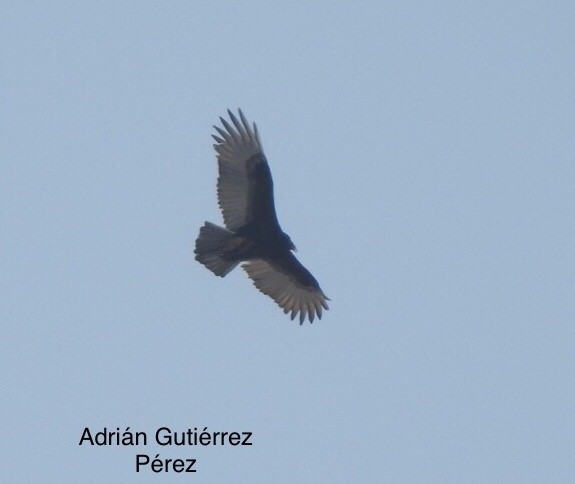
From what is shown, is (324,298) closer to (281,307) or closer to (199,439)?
(281,307)

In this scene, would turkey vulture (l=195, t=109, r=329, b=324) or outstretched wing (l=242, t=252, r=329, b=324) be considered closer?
turkey vulture (l=195, t=109, r=329, b=324)

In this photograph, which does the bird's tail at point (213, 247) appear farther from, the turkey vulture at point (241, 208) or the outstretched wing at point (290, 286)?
the outstretched wing at point (290, 286)

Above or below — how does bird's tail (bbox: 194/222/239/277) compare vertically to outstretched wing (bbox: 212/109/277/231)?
below

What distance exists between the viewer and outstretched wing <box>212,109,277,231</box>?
3122 centimetres

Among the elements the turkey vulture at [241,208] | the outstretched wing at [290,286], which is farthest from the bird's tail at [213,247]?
the outstretched wing at [290,286]

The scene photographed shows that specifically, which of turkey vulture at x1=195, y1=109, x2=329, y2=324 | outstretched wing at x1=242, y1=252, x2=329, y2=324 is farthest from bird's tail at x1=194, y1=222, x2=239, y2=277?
outstretched wing at x1=242, y1=252, x2=329, y2=324

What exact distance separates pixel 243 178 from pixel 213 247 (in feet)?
3.36

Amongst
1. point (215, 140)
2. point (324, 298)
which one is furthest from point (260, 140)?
point (324, 298)

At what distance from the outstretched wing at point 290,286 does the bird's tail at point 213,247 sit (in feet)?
3.06

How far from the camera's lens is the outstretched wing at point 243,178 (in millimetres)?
31219

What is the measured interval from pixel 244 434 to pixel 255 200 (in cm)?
319

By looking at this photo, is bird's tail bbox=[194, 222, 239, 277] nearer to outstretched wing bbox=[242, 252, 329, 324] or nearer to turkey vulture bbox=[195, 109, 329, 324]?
turkey vulture bbox=[195, 109, 329, 324]

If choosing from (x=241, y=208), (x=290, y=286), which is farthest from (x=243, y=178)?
(x=290, y=286)

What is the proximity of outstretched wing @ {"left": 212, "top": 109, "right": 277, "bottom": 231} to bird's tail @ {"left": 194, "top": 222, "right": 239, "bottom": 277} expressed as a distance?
216mm
